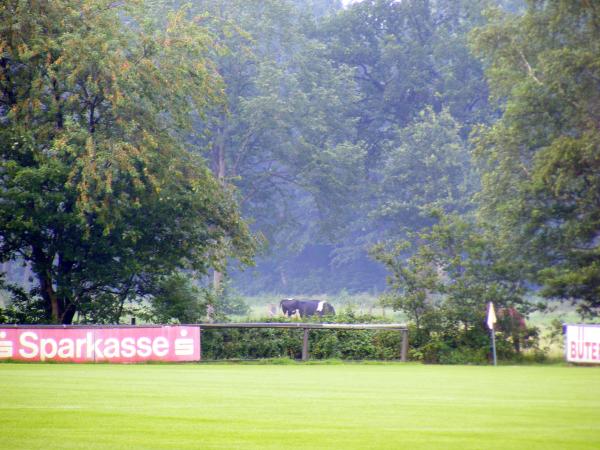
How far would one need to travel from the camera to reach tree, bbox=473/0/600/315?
3597cm

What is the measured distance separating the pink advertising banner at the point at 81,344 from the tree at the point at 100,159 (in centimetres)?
428

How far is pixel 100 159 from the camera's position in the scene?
33062 millimetres

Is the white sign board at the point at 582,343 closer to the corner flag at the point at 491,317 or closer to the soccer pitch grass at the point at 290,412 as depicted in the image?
the corner flag at the point at 491,317

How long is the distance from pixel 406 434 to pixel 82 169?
23648 millimetres

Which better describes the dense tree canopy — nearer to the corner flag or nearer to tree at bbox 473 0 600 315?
tree at bbox 473 0 600 315

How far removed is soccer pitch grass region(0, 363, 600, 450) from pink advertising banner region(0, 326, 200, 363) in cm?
717

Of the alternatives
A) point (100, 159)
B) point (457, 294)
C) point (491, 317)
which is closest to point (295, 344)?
point (457, 294)

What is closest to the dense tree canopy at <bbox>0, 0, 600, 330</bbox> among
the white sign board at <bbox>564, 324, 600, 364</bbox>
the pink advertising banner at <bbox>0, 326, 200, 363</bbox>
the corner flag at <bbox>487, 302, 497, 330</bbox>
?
the corner flag at <bbox>487, 302, 497, 330</bbox>

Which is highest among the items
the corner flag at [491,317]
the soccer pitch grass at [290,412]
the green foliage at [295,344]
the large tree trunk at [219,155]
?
the large tree trunk at [219,155]

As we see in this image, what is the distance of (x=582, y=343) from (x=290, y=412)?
19124mm

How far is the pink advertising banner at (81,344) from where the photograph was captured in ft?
97.8

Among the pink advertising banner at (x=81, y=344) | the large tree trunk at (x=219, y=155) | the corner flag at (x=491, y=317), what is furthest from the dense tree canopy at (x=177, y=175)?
the large tree trunk at (x=219, y=155)

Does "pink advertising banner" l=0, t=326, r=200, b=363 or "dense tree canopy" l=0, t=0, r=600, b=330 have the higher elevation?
"dense tree canopy" l=0, t=0, r=600, b=330

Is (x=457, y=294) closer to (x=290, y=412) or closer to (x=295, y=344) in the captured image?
(x=295, y=344)
